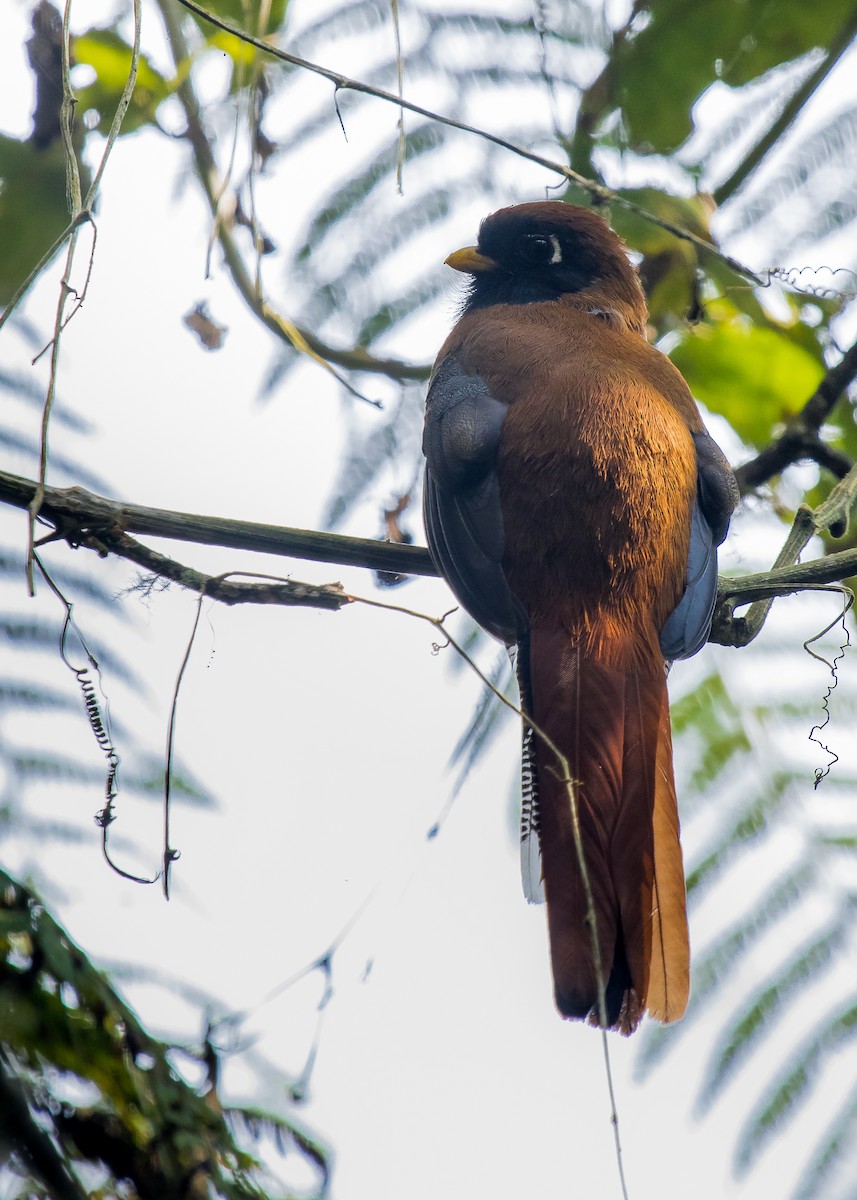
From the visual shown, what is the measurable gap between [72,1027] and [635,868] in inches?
43.5

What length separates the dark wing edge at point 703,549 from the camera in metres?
2.57

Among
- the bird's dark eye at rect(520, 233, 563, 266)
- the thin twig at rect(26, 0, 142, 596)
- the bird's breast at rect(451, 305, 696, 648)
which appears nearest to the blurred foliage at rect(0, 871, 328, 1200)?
the thin twig at rect(26, 0, 142, 596)

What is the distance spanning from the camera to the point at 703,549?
2.71 meters

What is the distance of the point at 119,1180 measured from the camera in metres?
1.37

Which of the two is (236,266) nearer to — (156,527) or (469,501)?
(469,501)

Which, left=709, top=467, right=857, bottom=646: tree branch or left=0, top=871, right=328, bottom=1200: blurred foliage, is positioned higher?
left=709, top=467, right=857, bottom=646: tree branch

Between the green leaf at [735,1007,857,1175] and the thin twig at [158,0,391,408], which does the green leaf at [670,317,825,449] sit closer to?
the thin twig at [158,0,391,408]

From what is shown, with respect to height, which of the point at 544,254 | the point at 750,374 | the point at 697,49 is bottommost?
the point at 750,374

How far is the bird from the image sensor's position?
2.21 meters

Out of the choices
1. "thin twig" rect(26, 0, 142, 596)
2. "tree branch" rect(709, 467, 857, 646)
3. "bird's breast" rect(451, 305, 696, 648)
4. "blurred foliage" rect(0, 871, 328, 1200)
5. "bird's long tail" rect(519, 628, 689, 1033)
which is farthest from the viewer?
"bird's breast" rect(451, 305, 696, 648)

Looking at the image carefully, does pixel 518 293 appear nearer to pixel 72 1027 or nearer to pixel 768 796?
pixel 768 796

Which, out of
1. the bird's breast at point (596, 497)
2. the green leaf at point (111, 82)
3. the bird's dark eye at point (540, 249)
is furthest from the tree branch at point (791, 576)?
the green leaf at point (111, 82)

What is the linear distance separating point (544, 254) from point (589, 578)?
131 centimetres

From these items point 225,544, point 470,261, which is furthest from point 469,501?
point 470,261
